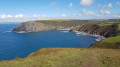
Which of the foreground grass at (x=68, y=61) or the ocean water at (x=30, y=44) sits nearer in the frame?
the foreground grass at (x=68, y=61)

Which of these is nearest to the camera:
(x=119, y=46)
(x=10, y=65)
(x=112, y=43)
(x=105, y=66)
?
(x=105, y=66)

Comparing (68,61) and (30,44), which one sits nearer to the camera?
(68,61)

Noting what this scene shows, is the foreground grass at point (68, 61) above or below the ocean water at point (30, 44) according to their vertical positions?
above

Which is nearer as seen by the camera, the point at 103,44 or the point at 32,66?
the point at 32,66

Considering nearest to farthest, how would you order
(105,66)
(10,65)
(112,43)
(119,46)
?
(105,66) < (10,65) < (119,46) < (112,43)

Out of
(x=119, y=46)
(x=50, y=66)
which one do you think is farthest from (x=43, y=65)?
(x=119, y=46)

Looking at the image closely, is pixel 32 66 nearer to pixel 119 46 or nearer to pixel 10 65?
pixel 10 65

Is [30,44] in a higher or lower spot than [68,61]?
lower

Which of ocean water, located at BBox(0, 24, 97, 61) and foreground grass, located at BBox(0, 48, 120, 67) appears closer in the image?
foreground grass, located at BBox(0, 48, 120, 67)

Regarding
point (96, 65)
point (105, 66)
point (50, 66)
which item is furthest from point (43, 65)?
point (105, 66)

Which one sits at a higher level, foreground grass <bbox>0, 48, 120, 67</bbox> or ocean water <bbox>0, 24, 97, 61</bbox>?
foreground grass <bbox>0, 48, 120, 67</bbox>
